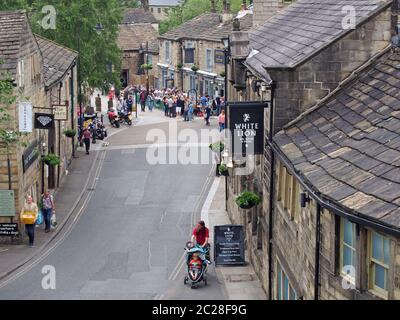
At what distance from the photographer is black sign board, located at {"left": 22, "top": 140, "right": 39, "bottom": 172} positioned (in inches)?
1113

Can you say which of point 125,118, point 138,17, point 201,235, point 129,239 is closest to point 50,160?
point 129,239

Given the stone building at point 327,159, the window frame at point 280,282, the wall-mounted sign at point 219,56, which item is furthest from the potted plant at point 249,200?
the wall-mounted sign at point 219,56

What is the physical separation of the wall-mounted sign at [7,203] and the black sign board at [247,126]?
831 cm

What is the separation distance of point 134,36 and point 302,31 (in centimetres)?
6039

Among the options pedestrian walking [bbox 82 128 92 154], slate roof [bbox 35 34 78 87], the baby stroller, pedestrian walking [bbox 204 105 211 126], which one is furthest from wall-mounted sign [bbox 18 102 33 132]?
pedestrian walking [bbox 204 105 211 126]

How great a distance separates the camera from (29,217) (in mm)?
26641

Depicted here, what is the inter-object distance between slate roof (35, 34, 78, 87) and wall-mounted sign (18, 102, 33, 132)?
7292 millimetres

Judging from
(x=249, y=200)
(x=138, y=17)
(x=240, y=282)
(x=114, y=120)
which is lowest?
(x=240, y=282)

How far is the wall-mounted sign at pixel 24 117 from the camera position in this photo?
27031mm

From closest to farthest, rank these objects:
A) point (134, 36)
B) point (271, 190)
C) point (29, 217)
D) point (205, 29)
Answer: point (271, 190) → point (29, 217) → point (205, 29) → point (134, 36)

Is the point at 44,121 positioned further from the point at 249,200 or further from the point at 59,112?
the point at 249,200

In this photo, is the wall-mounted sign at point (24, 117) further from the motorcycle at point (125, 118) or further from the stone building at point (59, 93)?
the motorcycle at point (125, 118)
